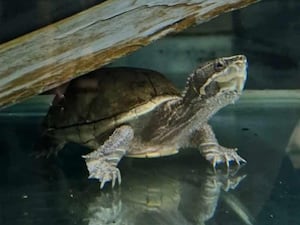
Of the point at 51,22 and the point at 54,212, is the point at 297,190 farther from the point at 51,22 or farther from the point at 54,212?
the point at 51,22

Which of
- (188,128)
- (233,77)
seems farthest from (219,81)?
(188,128)

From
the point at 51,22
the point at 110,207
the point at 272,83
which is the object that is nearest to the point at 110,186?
the point at 110,207

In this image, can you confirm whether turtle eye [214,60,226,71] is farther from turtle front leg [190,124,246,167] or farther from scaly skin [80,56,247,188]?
turtle front leg [190,124,246,167]

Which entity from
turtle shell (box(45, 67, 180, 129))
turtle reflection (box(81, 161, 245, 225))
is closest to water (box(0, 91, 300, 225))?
turtle reflection (box(81, 161, 245, 225))

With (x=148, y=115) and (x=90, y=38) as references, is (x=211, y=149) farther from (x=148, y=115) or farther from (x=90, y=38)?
(x=90, y=38)

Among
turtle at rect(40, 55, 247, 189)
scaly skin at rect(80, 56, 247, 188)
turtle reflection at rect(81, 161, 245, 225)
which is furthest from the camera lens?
turtle at rect(40, 55, 247, 189)

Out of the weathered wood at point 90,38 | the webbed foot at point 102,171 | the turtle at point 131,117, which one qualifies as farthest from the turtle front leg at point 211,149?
the weathered wood at point 90,38
